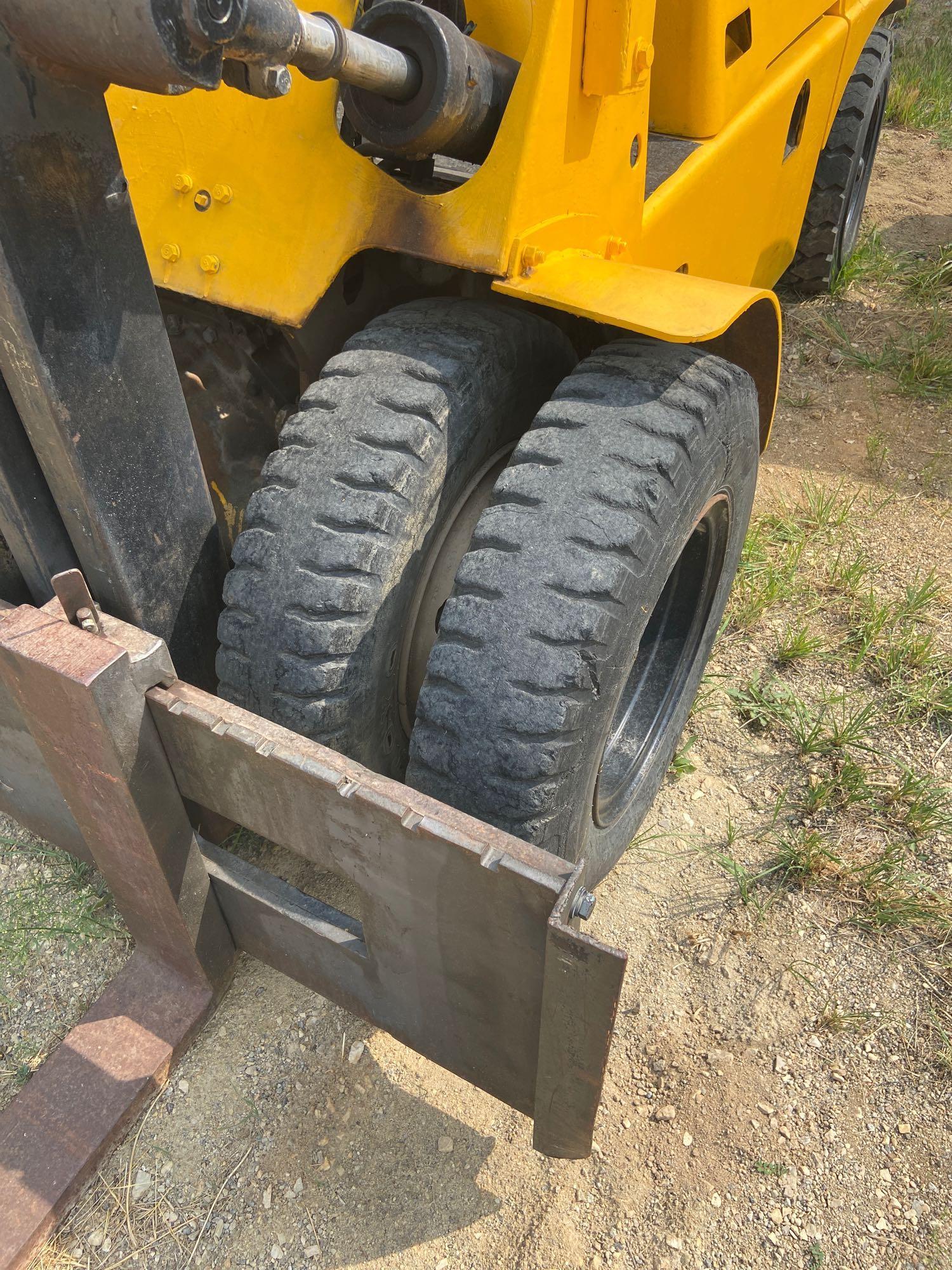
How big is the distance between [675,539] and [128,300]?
101 centimetres

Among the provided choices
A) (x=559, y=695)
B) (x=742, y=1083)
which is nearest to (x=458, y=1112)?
(x=742, y=1083)

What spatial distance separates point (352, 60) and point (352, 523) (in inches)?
26.6

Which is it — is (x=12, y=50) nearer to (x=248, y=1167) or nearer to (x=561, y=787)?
(x=561, y=787)

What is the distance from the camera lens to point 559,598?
1.54m

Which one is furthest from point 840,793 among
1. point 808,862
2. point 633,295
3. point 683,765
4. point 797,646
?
point 633,295

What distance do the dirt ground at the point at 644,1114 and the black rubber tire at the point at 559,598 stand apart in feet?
1.98

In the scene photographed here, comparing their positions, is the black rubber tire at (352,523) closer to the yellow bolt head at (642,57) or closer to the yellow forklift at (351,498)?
the yellow forklift at (351,498)

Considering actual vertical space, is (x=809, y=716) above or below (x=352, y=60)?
below

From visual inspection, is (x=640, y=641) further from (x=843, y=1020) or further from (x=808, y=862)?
(x=843, y=1020)

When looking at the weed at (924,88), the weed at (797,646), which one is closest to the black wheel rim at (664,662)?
the weed at (797,646)

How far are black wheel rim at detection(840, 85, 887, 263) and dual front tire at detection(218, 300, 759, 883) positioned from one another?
354 cm

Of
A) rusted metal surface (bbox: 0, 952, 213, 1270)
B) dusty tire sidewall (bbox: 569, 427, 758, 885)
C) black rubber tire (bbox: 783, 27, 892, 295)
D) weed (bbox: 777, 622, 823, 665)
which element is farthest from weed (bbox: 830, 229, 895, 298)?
rusted metal surface (bbox: 0, 952, 213, 1270)

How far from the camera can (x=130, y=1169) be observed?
1798 millimetres

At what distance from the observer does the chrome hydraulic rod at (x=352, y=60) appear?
48.9 inches
